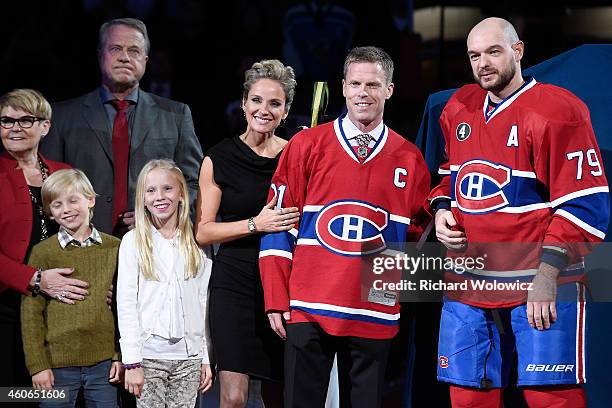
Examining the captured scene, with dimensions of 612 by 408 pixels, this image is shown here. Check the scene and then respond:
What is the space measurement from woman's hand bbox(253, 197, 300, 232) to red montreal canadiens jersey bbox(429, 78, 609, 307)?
0.53 metres

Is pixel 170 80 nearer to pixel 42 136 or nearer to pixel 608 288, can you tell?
pixel 42 136

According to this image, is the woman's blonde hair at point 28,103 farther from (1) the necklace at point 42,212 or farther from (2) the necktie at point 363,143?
(2) the necktie at point 363,143

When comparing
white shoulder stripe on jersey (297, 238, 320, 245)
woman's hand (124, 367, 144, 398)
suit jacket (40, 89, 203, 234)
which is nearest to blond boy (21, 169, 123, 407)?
woman's hand (124, 367, 144, 398)

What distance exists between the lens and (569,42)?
20.6ft

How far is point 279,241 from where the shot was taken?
326 cm

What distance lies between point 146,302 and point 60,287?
0.32 m

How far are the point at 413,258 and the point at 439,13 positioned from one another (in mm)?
3097

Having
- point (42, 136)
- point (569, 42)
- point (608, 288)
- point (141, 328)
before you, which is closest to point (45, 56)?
point (42, 136)

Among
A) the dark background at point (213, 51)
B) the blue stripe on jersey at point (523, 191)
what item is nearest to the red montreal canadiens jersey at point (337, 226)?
the blue stripe on jersey at point (523, 191)

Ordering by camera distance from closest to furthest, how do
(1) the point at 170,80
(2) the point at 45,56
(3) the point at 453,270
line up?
(3) the point at 453,270, (2) the point at 45,56, (1) the point at 170,80

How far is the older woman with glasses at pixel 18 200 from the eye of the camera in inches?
142

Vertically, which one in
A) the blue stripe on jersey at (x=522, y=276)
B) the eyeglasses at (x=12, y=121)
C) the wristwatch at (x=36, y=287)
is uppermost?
the eyeglasses at (x=12, y=121)

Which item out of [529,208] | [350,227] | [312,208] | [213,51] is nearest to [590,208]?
[529,208]

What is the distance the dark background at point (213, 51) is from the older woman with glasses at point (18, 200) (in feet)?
3.22
